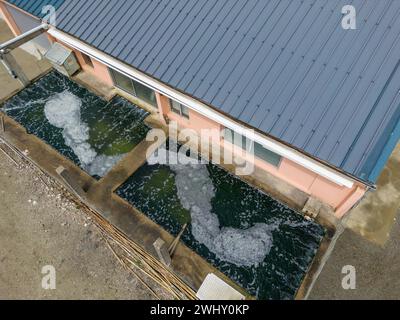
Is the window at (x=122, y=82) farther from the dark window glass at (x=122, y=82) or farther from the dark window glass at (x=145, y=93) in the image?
the dark window glass at (x=145, y=93)

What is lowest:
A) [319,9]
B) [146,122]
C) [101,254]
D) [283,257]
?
[101,254]

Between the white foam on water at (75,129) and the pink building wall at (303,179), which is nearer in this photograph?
the pink building wall at (303,179)

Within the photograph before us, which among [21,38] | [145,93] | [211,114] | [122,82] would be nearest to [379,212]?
[211,114]

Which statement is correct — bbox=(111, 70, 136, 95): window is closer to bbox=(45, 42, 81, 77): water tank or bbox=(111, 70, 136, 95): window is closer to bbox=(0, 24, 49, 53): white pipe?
bbox=(45, 42, 81, 77): water tank

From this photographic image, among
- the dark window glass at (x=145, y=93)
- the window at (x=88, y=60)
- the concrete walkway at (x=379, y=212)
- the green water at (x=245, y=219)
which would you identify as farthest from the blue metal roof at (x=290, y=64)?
the concrete walkway at (x=379, y=212)

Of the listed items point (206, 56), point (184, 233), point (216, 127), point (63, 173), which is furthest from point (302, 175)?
point (63, 173)

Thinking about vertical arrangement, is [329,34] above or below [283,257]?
above

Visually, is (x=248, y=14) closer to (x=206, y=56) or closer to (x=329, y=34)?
(x=206, y=56)
